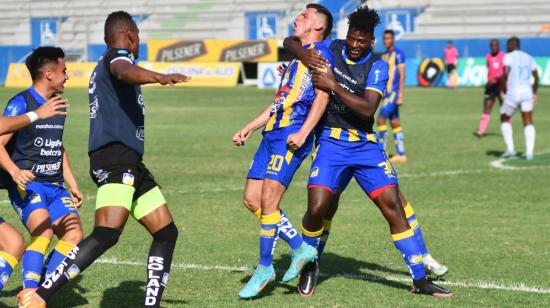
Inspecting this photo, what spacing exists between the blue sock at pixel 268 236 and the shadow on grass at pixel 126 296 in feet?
2.58

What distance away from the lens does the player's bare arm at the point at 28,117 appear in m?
6.66

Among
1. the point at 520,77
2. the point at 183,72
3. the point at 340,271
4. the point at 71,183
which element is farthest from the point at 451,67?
the point at 71,183

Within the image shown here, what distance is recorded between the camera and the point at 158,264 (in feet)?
22.4

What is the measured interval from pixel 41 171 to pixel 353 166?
8.23 ft

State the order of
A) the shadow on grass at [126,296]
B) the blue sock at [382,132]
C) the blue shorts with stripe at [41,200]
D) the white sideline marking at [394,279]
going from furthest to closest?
1. the blue sock at [382,132]
2. the white sideline marking at [394,279]
3. the shadow on grass at [126,296]
4. the blue shorts with stripe at [41,200]

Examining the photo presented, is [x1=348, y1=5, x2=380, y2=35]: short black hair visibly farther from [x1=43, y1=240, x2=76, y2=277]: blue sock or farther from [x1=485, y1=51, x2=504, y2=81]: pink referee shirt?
[x1=485, y1=51, x2=504, y2=81]: pink referee shirt

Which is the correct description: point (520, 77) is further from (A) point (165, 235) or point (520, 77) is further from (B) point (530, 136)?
(A) point (165, 235)

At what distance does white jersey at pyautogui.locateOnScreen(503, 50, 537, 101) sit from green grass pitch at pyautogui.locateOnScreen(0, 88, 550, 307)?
132 centimetres

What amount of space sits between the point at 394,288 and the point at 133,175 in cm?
265

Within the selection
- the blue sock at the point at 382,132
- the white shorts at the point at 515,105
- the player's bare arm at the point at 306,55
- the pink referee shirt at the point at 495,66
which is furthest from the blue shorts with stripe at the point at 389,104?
the player's bare arm at the point at 306,55

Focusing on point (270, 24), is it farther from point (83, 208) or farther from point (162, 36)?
point (83, 208)

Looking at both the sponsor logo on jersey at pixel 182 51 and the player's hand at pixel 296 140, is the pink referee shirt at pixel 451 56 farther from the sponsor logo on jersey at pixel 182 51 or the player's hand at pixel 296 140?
the player's hand at pixel 296 140

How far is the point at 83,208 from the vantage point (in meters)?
12.9

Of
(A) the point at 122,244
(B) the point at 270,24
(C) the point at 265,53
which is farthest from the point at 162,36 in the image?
(A) the point at 122,244
